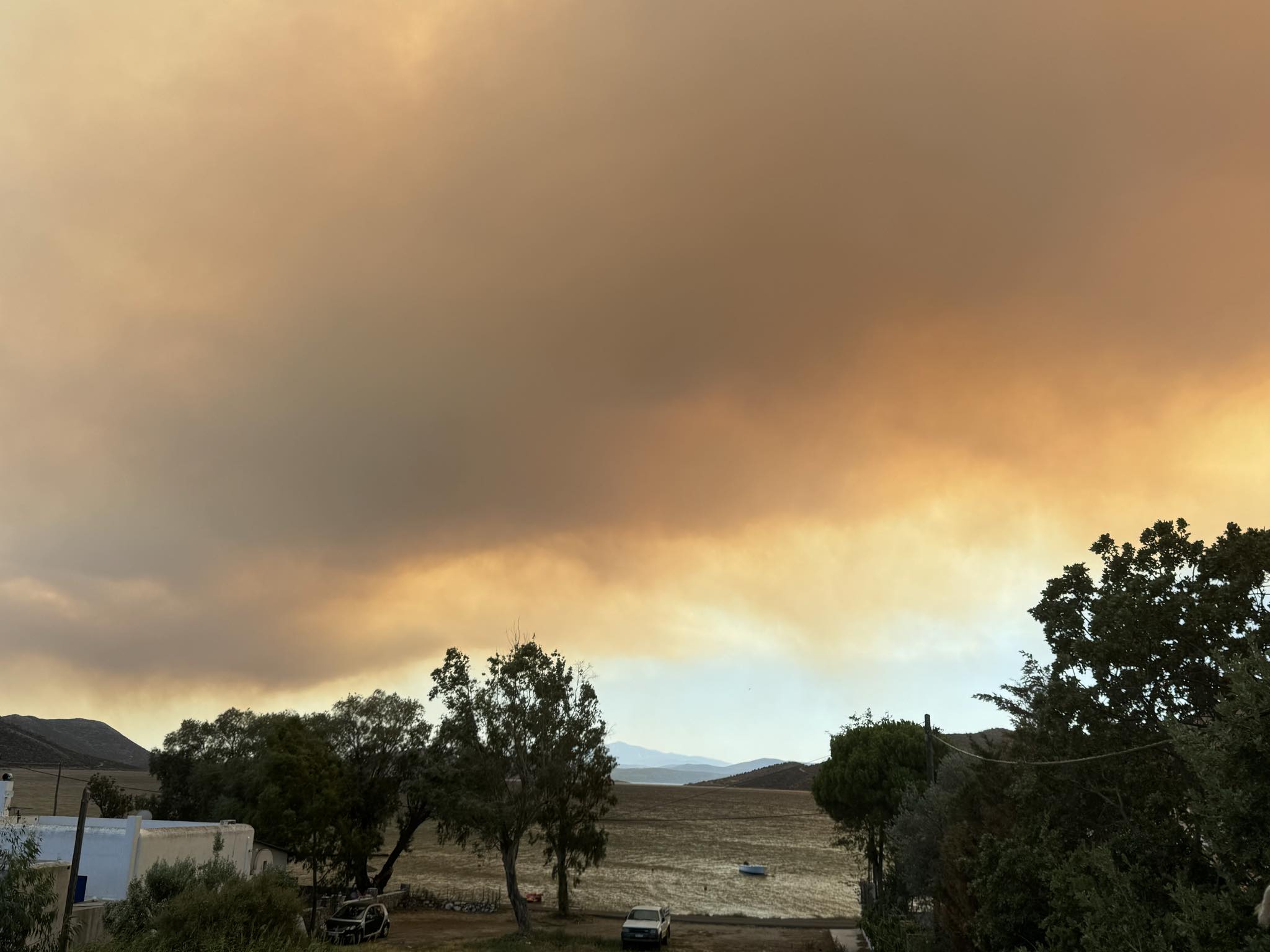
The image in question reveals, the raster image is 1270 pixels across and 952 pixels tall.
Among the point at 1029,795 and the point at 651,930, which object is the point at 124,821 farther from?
the point at 1029,795

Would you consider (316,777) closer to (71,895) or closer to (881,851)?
(71,895)

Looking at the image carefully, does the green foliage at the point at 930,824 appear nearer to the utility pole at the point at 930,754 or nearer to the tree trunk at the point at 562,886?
the utility pole at the point at 930,754

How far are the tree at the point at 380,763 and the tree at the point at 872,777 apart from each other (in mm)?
24258

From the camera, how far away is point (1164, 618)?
20.0 meters

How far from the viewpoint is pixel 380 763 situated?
53.2 m

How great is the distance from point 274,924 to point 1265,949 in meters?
24.2

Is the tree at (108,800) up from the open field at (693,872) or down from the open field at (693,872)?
up

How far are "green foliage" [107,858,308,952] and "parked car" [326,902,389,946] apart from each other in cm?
772

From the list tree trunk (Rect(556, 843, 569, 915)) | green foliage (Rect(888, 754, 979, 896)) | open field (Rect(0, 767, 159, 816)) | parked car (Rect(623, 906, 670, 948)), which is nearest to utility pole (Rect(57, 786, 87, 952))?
parked car (Rect(623, 906, 670, 948))

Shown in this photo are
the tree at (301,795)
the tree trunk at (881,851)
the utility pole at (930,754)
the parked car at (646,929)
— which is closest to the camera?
the parked car at (646,929)

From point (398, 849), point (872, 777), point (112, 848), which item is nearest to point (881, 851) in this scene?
point (872, 777)

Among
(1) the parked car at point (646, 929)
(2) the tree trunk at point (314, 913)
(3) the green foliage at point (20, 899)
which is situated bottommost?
(1) the parked car at point (646, 929)

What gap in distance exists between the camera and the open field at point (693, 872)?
2448 inches

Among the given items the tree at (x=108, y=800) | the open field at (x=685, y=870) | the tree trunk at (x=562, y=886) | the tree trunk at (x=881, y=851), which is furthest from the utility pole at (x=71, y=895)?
the tree trunk at (x=881, y=851)
